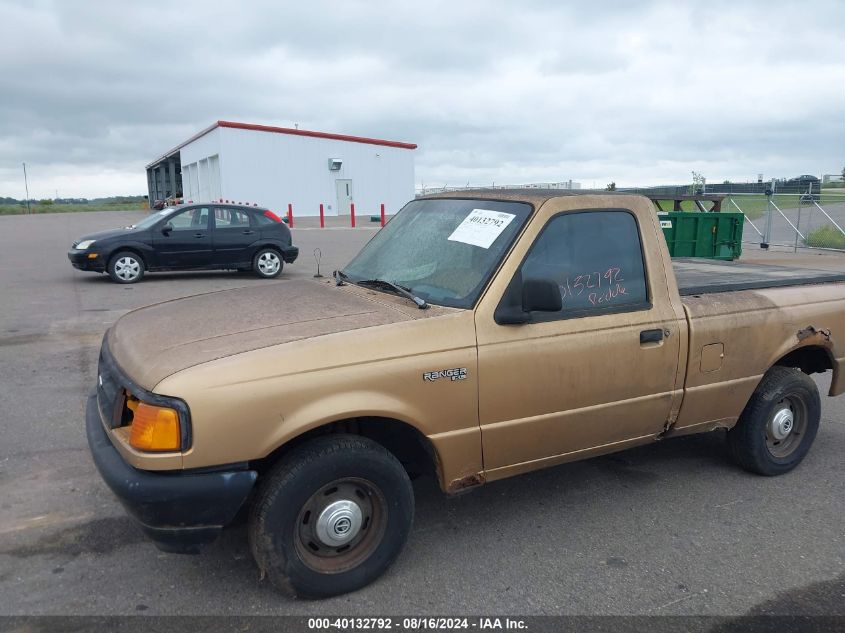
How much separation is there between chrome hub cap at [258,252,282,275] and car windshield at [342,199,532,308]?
33.6 ft

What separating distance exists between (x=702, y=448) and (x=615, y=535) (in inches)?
65.8

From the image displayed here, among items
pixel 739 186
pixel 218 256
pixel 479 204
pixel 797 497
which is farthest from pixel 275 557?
pixel 739 186

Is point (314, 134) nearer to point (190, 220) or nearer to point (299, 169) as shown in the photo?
point (299, 169)

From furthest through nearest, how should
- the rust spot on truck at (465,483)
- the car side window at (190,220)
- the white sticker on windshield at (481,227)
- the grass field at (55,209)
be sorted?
the grass field at (55,209), the car side window at (190,220), the white sticker on windshield at (481,227), the rust spot on truck at (465,483)

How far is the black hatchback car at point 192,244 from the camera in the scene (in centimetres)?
1273

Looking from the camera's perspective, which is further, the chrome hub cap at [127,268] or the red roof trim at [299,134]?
the red roof trim at [299,134]

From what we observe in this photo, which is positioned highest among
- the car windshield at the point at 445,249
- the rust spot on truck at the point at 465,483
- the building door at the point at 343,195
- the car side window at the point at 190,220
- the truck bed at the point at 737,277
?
the building door at the point at 343,195

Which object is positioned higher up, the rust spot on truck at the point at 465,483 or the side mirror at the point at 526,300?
the side mirror at the point at 526,300

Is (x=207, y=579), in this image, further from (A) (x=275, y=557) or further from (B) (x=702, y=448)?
(B) (x=702, y=448)

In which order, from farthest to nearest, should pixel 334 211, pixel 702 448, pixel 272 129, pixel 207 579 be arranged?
pixel 334 211 → pixel 272 129 → pixel 702 448 → pixel 207 579

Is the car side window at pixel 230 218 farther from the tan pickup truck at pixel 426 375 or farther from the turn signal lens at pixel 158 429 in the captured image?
the turn signal lens at pixel 158 429

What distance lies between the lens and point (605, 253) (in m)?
3.82

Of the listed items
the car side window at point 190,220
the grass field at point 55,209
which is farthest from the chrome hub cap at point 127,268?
the grass field at point 55,209

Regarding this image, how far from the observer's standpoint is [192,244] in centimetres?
1338
